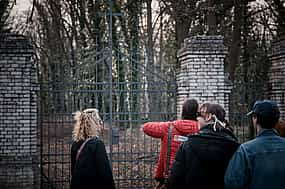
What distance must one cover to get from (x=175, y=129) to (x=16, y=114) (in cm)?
371

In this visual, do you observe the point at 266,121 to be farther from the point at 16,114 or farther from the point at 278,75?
the point at 278,75

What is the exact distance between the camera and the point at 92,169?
185 inches

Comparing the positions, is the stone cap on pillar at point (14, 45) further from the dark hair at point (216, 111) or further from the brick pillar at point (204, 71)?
the dark hair at point (216, 111)

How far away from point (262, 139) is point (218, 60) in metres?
4.52

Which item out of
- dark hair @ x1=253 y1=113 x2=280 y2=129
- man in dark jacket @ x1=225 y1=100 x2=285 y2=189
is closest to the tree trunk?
dark hair @ x1=253 y1=113 x2=280 y2=129

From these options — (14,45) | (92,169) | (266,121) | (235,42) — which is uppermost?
(235,42)

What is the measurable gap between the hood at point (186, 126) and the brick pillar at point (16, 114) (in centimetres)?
366

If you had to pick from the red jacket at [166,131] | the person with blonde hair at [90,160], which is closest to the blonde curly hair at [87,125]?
the person with blonde hair at [90,160]

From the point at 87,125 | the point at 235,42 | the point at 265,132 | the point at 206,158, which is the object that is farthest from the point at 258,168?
the point at 235,42

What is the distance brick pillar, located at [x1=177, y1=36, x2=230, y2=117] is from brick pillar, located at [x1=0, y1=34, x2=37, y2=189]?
9.16ft

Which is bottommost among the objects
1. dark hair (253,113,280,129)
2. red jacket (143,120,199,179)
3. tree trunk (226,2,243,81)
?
red jacket (143,120,199,179)

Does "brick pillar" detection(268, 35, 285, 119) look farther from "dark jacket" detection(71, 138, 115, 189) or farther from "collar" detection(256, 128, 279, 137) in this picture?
"collar" detection(256, 128, 279, 137)

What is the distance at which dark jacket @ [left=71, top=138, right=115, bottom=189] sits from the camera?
4.69 m

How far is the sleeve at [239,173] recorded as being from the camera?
3.58 metres
